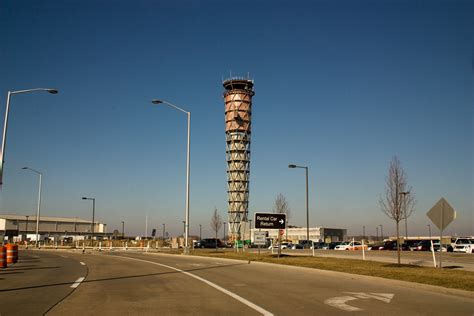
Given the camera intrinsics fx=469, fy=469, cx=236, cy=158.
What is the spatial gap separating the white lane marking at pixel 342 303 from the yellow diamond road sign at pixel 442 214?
8.97 metres

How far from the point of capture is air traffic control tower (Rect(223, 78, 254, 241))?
156500mm

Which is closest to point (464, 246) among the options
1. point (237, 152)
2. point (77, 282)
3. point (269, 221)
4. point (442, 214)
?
point (269, 221)

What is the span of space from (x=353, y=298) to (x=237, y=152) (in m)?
145

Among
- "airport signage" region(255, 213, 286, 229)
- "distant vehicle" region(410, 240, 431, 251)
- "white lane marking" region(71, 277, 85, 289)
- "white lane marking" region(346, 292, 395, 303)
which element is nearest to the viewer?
"white lane marking" region(346, 292, 395, 303)

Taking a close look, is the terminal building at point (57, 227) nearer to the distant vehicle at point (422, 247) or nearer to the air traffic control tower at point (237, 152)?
the air traffic control tower at point (237, 152)

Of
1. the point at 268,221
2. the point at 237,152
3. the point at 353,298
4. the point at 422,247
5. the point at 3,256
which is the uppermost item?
the point at 237,152

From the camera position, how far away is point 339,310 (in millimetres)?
10281

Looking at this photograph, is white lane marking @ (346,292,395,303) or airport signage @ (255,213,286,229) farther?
airport signage @ (255,213,286,229)

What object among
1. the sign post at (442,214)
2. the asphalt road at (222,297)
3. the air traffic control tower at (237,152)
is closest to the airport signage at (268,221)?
the sign post at (442,214)

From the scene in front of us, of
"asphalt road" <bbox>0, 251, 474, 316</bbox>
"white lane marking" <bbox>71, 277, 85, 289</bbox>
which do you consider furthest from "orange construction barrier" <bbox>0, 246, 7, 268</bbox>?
"white lane marking" <bbox>71, 277, 85, 289</bbox>

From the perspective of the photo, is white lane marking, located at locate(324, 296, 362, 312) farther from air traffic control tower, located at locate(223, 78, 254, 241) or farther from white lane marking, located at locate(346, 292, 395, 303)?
air traffic control tower, located at locate(223, 78, 254, 241)

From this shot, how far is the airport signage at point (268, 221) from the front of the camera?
3341 cm

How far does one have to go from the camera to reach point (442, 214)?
1958cm

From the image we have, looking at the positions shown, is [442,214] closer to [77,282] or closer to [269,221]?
[77,282]
